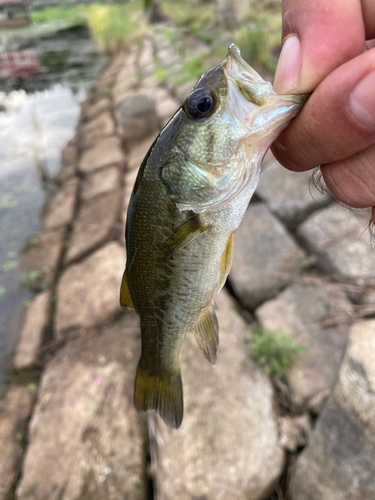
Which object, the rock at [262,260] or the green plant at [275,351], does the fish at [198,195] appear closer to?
the green plant at [275,351]

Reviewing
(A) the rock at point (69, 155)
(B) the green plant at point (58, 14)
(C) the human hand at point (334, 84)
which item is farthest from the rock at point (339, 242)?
(B) the green plant at point (58, 14)

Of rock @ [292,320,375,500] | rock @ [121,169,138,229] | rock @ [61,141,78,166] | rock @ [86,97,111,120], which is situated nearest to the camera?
rock @ [292,320,375,500]

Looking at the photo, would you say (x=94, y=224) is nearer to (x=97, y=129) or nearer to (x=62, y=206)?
(x=62, y=206)

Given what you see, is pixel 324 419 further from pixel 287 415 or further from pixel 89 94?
pixel 89 94

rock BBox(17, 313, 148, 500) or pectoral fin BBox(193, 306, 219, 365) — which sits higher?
pectoral fin BBox(193, 306, 219, 365)

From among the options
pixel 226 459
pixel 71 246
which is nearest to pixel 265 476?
pixel 226 459

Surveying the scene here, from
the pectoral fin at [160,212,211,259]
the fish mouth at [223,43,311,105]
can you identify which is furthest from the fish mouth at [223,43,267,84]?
the pectoral fin at [160,212,211,259]

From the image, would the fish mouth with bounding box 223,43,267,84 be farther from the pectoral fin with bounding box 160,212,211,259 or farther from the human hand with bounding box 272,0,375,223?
the pectoral fin with bounding box 160,212,211,259
